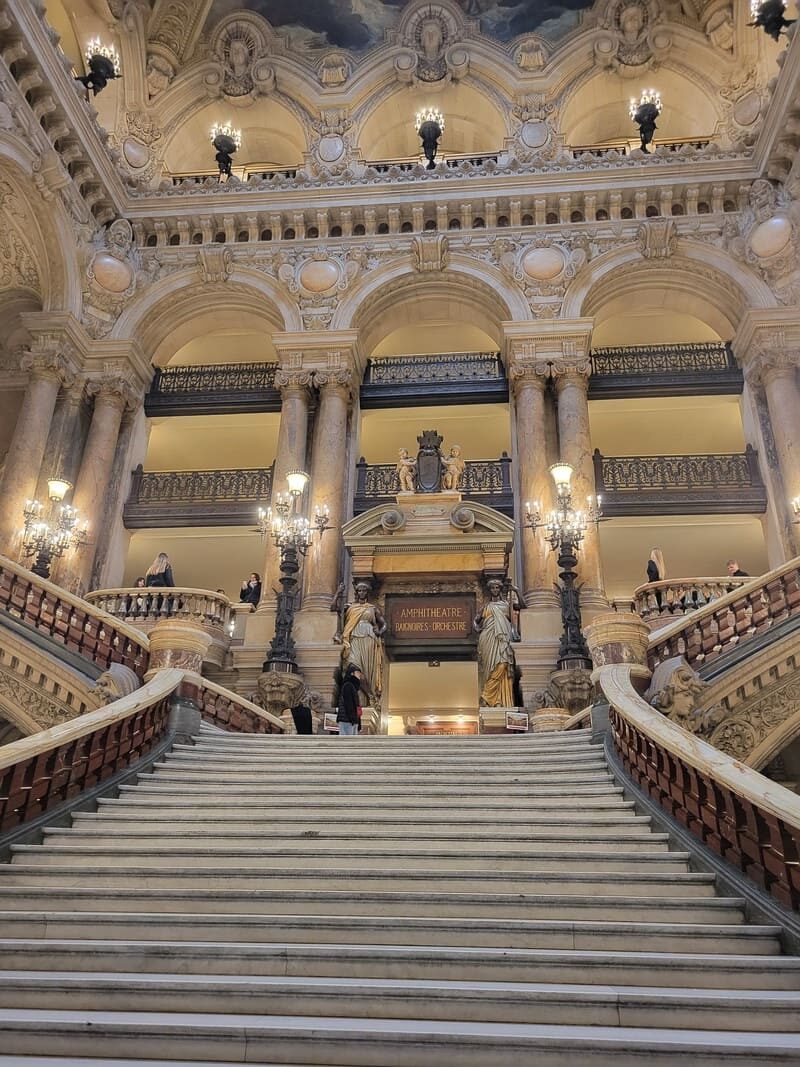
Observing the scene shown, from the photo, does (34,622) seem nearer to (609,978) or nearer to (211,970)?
(211,970)

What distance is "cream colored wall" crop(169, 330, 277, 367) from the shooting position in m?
18.8

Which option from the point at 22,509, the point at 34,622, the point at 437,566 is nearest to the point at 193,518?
the point at 22,509

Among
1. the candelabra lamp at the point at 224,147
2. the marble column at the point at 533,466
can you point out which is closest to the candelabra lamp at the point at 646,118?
the marble column at the point at 533,466

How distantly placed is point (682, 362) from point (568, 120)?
7270 millimetres

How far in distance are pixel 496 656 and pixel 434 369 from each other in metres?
7.70

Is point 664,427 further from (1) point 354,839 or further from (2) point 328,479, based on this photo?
(1) point 354,839

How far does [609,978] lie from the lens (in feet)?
10.9

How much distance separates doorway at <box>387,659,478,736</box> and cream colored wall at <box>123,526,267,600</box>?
4573 millimetres

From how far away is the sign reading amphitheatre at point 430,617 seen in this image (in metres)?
13.0

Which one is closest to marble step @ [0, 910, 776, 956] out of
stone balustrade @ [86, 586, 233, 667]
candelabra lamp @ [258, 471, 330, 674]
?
candelabra lamp @ [258, 471, 330, 674]

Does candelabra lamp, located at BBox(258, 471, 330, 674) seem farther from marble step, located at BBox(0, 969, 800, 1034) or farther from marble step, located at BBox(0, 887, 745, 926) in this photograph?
marble step, located at BBox(0, 969, 800, 1034)

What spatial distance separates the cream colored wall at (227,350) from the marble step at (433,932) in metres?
16.2

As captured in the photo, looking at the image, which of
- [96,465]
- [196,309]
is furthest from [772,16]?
[96,465]

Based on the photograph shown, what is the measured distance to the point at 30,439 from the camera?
14.0 m
